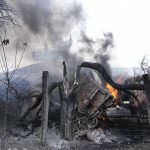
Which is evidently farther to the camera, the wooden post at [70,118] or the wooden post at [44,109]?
the wooden post at [70,118]

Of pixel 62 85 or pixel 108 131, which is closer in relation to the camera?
pixel 62 85

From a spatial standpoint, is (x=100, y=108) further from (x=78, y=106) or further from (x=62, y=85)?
(x=62, y=85)

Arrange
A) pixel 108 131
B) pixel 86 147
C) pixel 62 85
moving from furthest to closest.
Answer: pixel 108 131
pixel 62 85
pixel 86 147

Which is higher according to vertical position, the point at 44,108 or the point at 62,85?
the point at 62,85

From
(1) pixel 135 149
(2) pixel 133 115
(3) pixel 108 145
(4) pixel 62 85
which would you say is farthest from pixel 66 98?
(2) pixel 133 115

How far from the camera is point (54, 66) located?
→ 21.6m

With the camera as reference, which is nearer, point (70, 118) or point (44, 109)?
point (44, 109)

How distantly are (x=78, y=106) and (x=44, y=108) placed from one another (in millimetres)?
3106

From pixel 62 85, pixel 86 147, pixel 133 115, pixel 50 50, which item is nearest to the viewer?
pixel 86 147

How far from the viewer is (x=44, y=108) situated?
834 cm

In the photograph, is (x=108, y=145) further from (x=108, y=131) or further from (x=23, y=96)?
(x=23, y=96)

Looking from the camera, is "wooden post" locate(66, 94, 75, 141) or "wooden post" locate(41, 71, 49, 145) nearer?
"wooden post" locate(41, 71, 49, 145)

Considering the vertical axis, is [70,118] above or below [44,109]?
below

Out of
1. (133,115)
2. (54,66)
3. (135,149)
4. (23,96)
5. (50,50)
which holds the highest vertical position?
(50,50)
